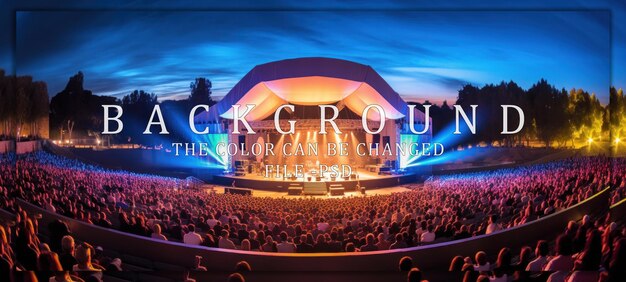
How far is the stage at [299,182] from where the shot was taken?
685cm

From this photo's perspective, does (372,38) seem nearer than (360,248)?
No

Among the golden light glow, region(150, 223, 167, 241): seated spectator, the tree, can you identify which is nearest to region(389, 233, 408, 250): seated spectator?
the golden light glow

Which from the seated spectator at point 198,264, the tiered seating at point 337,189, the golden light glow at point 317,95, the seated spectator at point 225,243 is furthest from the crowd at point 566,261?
the seated spectator at point 198,264

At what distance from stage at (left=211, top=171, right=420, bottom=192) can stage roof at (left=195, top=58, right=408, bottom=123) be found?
80cm

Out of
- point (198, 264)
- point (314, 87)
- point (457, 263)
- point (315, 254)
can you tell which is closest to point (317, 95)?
point (314, 87)

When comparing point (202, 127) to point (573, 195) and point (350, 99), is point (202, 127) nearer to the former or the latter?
point (350, 99)

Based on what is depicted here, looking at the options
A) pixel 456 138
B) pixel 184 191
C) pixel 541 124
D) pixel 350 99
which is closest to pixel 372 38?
pixel 350 99

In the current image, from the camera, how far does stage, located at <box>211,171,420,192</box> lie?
6.85m

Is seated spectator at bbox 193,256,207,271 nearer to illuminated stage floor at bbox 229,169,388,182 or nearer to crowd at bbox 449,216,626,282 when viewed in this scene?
illuminated stage floor at bbox 229,169,388,182

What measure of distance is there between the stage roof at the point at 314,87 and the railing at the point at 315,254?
5.52ft

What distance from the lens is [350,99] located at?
6.77m

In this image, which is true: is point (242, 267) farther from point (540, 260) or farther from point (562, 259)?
point (562, 259)

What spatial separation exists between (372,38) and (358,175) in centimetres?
176

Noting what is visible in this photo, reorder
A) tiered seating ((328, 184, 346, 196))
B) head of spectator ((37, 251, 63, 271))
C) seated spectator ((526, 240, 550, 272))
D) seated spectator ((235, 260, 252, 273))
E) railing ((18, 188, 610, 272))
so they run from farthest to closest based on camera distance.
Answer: tiered seating ((328, 184, 346, 196))
railing ((18, 188, 610, 272))
seated spectator ((235, 260, 252, 273))
seated spectator ((526, 240, 550, 272))
head of spectator ((37, 251, 63, 271))
